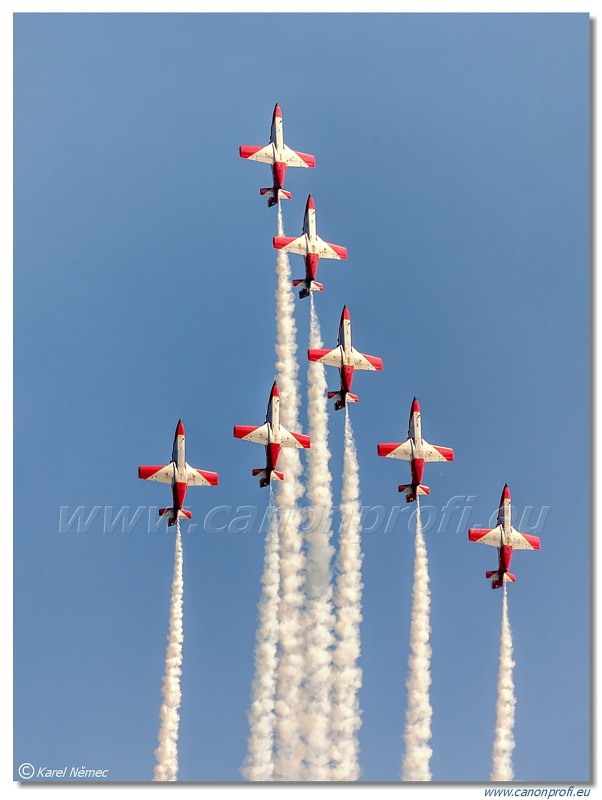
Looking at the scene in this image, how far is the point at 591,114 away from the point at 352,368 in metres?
20.9

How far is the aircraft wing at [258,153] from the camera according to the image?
370ft

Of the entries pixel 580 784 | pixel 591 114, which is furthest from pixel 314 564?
pixel 591 114

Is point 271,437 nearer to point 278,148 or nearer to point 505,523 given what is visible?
point 505,523

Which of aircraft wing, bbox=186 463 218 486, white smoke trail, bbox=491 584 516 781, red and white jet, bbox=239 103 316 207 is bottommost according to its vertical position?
white smoke trail, bbox=491 584 516 781

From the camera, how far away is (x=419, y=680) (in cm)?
10300

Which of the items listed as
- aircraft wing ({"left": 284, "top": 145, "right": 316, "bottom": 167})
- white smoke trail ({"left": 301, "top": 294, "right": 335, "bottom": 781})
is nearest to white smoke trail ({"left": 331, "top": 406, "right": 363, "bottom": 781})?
white smoke trail ({"left": 301, "top": 294, "right": 335, "bottom": 781})

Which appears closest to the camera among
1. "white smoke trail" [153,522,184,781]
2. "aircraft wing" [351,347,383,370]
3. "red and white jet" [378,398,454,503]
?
"white smoke trail" [153,522,184,781]

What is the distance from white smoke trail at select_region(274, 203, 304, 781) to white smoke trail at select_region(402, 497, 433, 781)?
21.1 ft

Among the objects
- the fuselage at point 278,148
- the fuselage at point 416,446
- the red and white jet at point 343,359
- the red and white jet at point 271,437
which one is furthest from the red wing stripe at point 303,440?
the fuselage at point 278,148

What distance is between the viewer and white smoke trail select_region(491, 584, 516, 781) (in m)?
101

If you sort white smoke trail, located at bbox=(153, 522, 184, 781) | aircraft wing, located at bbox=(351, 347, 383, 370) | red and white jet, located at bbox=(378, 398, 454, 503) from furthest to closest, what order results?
aircraft wing, located at bbox=(351, 347, 383, 370) → red and white jet, located at bbox=(378, 398, 454, 503) → white smoke trail, located at bbox=(153, 522, 184, 781)

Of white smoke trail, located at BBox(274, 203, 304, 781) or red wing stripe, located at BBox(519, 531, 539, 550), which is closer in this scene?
white smoke trail, located at BBox(274, 203, 304, 781)

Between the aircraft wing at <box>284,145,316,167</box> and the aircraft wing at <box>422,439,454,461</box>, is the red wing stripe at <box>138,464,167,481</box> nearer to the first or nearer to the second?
the aircraft wing at <box>422,439,454,461</box>

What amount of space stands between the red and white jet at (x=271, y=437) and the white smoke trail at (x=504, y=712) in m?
15.7
